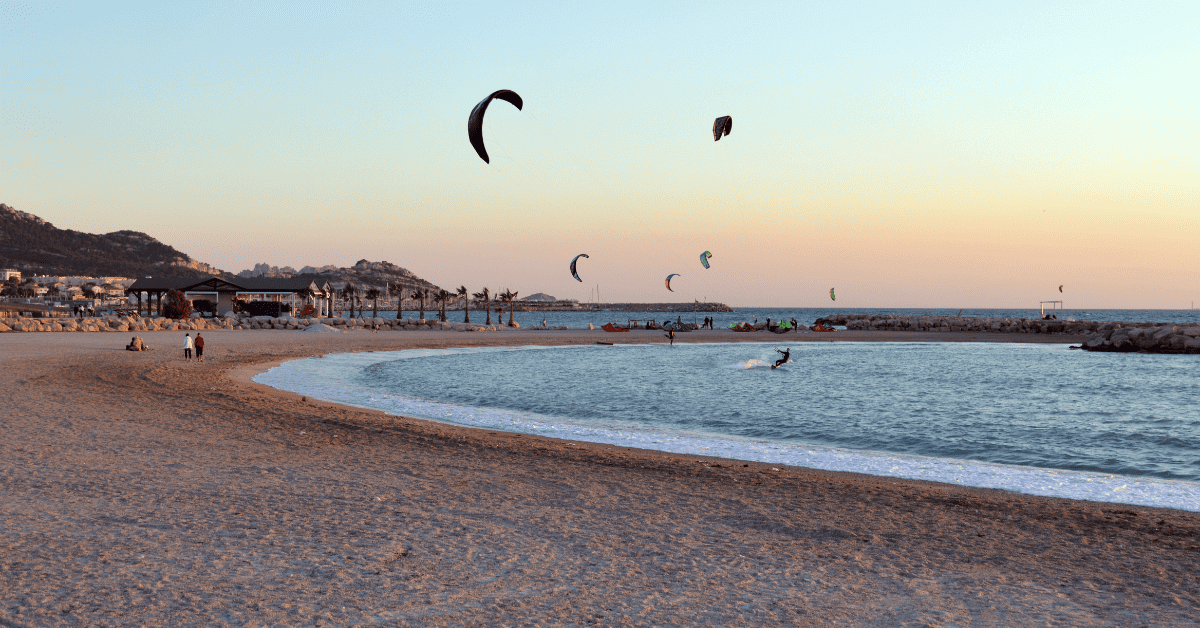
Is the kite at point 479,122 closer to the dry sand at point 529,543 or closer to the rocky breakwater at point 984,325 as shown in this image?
the dry sand at point 529,543

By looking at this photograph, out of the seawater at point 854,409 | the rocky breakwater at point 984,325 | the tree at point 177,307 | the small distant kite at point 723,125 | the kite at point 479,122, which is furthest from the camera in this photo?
the rocky breakwater at point 984,325

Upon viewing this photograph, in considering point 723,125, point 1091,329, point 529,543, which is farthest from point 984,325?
point 529,543

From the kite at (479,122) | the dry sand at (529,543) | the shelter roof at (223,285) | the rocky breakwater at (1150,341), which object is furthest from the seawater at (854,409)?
the shelter roof at (223,285)

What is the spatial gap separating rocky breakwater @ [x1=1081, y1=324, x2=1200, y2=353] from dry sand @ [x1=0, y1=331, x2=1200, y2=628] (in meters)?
47.9

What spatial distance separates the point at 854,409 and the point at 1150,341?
4076cm

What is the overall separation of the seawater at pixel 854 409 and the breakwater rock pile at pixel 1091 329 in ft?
42.3

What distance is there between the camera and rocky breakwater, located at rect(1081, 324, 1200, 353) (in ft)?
151

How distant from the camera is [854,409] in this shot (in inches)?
711

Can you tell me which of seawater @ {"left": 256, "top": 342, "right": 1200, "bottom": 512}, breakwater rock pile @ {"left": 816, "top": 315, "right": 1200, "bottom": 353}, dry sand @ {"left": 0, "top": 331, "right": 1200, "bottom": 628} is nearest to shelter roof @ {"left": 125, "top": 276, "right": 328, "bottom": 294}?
seawater @ {"left": 256, "top": 342, "right": 1200, "bottom": 512}

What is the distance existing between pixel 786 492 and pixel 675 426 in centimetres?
691

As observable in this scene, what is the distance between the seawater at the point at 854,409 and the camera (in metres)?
11.0

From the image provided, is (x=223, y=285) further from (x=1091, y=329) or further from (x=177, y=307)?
(x=1091, y=329)

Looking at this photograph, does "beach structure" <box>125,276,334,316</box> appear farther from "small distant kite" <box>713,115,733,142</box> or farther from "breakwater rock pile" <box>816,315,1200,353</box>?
"small distant kite" <box>713,115,733,142</box>

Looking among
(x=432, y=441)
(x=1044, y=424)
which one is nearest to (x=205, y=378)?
(x=432, y=441)
